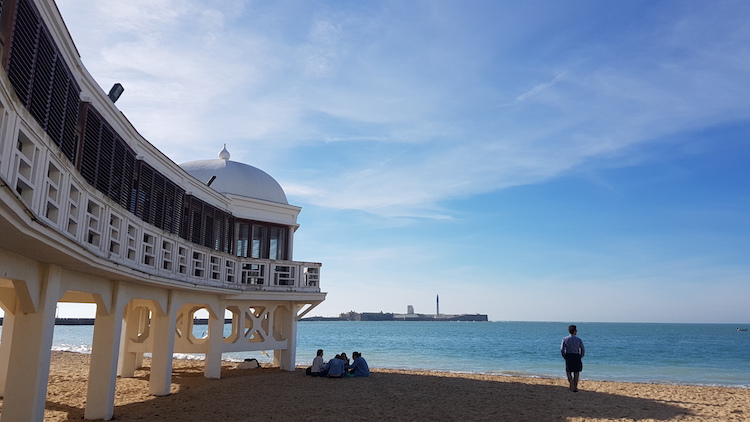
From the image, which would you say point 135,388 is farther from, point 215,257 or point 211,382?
point 215,257

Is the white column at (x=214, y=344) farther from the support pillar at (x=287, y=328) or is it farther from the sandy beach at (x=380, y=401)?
the support pillar at (x=287, y=328)

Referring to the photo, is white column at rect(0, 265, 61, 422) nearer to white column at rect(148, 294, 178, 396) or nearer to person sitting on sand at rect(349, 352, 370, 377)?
white column at rect(148, 294, 178, 396)

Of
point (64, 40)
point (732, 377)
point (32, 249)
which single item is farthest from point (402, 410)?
point (732, 377)

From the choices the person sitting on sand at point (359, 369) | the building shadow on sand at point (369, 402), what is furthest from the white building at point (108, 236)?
the person sitting on sand at point (359, 369)

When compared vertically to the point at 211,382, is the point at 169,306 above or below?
above

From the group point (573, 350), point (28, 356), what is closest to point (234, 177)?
point (28, 356)

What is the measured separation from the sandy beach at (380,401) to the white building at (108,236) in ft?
3.88

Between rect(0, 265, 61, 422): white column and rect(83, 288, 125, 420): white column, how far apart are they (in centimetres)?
271

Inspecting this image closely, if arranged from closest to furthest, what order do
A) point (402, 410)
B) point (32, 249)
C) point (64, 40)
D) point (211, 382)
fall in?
1. point (32, 249)
2. point (64, 40)
3. point (402, 410)
4. point (211, 382)

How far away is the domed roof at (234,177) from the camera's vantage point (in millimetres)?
18531

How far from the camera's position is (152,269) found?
11.6 m

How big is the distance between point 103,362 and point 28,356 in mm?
2921

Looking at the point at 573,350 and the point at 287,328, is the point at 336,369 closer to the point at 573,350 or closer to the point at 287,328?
the point at 287,328

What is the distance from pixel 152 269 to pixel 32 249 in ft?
16.7
